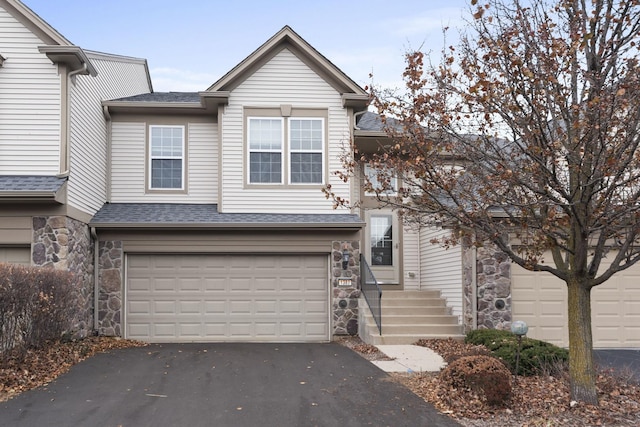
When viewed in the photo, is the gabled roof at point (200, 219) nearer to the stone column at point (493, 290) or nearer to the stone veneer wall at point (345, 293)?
the stone veneer wall at point (345, 293)

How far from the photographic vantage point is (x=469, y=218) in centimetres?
756

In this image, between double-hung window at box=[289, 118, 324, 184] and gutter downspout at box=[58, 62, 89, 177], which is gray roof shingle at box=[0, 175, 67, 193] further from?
double-hung window at box=[289, 118, 324, 184]

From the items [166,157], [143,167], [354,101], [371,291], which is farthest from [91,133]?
[371,291]

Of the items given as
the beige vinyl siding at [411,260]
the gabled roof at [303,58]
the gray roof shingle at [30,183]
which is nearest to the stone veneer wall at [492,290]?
the beige vinyl siding at [411,260]

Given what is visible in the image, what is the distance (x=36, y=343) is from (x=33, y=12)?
6.59 m

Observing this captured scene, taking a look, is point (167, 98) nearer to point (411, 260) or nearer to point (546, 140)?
point (411, 260)

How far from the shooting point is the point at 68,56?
1198cm

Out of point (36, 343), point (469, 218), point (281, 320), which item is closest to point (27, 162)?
point (36, 343)

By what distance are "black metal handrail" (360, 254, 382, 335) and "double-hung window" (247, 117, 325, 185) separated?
234 cm

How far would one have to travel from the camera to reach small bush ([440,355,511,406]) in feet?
25.0

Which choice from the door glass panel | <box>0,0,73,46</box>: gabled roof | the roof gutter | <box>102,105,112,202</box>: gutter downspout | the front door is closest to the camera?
<box>0,0,73,46</box>: gabled roof

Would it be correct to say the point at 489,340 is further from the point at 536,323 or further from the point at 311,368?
the point at 311,368

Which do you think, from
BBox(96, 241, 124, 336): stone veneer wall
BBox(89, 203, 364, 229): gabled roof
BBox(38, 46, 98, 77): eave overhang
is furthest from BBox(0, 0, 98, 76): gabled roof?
BBox(96, 241, 124, 336): stone veneer wall

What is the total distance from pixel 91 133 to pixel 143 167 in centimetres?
159
